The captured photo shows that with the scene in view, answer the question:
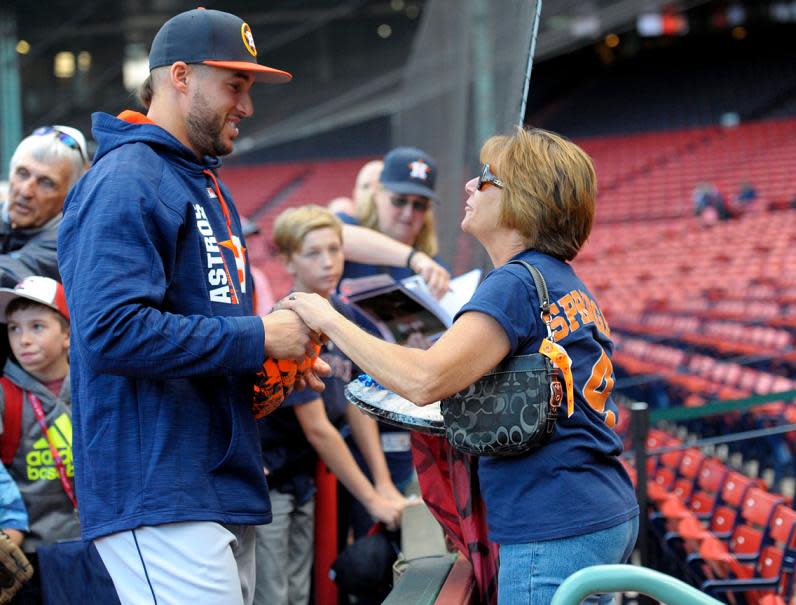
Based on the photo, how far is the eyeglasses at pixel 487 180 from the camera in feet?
5.82

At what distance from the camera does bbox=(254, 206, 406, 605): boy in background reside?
268cm

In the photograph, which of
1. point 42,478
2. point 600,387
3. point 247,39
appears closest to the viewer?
point 600,387

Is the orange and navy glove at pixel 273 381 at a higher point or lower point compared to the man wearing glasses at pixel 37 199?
lower

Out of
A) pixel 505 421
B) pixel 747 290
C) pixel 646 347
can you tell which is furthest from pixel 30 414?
pixel 747 290

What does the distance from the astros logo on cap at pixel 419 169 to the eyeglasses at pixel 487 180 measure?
1.52m

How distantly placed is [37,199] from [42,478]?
0.76 m

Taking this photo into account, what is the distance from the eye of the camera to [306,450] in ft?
9.35

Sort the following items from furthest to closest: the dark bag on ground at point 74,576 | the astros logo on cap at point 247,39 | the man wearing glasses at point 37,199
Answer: the man wearing glasses at point 37,199
the dark bag on ground at point 74,576
the astros logo on cap at point 247,39

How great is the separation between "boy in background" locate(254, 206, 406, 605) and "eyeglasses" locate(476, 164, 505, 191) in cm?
106

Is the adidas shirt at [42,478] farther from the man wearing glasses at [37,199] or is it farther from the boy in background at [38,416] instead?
the man wearing glasses at [37,199]

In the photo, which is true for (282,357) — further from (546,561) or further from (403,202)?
(403,202)

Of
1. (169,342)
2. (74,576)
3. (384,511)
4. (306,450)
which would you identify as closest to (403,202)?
(306,450)

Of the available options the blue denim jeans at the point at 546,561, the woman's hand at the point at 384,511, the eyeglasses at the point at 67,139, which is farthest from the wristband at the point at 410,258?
the blue denim jeans at the point at 546,561

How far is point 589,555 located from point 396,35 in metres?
18.1
